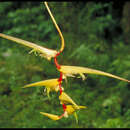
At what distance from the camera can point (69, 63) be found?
2.15m

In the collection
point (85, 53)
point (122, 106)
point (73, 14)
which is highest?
point (73, 14)

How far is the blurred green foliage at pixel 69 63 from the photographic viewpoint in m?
1.54

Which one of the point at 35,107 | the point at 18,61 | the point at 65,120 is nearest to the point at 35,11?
the point at 18,61

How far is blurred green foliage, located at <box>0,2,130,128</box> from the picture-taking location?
1.54m

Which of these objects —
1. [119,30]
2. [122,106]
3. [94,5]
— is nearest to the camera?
[122,106]

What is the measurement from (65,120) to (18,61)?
0.98 metres

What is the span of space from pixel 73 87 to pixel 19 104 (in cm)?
39

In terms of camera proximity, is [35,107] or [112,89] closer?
[35,107]

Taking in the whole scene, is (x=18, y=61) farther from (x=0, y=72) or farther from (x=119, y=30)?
(x=119, y=30)

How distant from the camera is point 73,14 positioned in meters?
2.40

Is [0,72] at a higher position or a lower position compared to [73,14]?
lower

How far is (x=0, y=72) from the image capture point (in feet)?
7.19

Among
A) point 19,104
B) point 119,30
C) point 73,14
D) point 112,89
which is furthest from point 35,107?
point 119,30

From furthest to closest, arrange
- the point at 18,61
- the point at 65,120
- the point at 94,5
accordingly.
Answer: the point at 94,5 → the point at 18,61 → the point at 65,120
